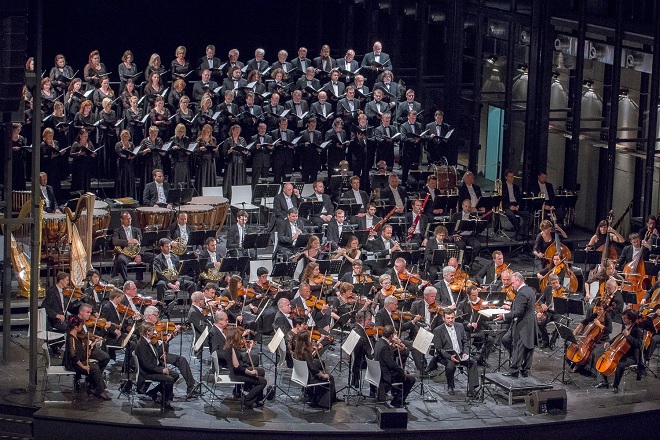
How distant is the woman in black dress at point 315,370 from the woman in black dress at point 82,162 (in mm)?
6333

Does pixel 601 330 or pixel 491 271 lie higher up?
pixel 491 271

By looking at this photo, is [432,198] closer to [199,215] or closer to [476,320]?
[199,215]

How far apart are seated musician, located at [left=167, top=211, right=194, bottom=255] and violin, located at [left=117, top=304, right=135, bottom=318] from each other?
2.43 meters

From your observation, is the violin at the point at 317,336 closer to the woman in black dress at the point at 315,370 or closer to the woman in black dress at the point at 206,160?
the woman in black dress at the point at 315,370

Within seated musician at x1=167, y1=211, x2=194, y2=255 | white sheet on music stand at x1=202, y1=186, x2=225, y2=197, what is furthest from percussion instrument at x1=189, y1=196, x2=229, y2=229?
seated musician at x1=167, y1=211, x2=194, y2=255

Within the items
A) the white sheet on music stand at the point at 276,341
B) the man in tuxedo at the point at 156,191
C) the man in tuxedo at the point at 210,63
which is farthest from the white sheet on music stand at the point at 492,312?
the man in tuxedo at the point at 210,63

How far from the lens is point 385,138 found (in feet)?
75.4

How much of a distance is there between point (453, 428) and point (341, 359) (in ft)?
7.91

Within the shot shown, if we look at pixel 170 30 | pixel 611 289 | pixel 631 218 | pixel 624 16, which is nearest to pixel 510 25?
pixel 624 16

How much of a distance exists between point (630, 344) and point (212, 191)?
25.6ft

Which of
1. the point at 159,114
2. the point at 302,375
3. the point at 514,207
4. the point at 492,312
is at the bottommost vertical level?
the point at 302,375

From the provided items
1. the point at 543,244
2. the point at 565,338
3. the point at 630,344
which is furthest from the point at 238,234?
the point at 630,344

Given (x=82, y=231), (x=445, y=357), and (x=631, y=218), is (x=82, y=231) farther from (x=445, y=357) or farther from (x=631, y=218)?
(x=631, y=218)

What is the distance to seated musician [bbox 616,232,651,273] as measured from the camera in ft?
65.6
